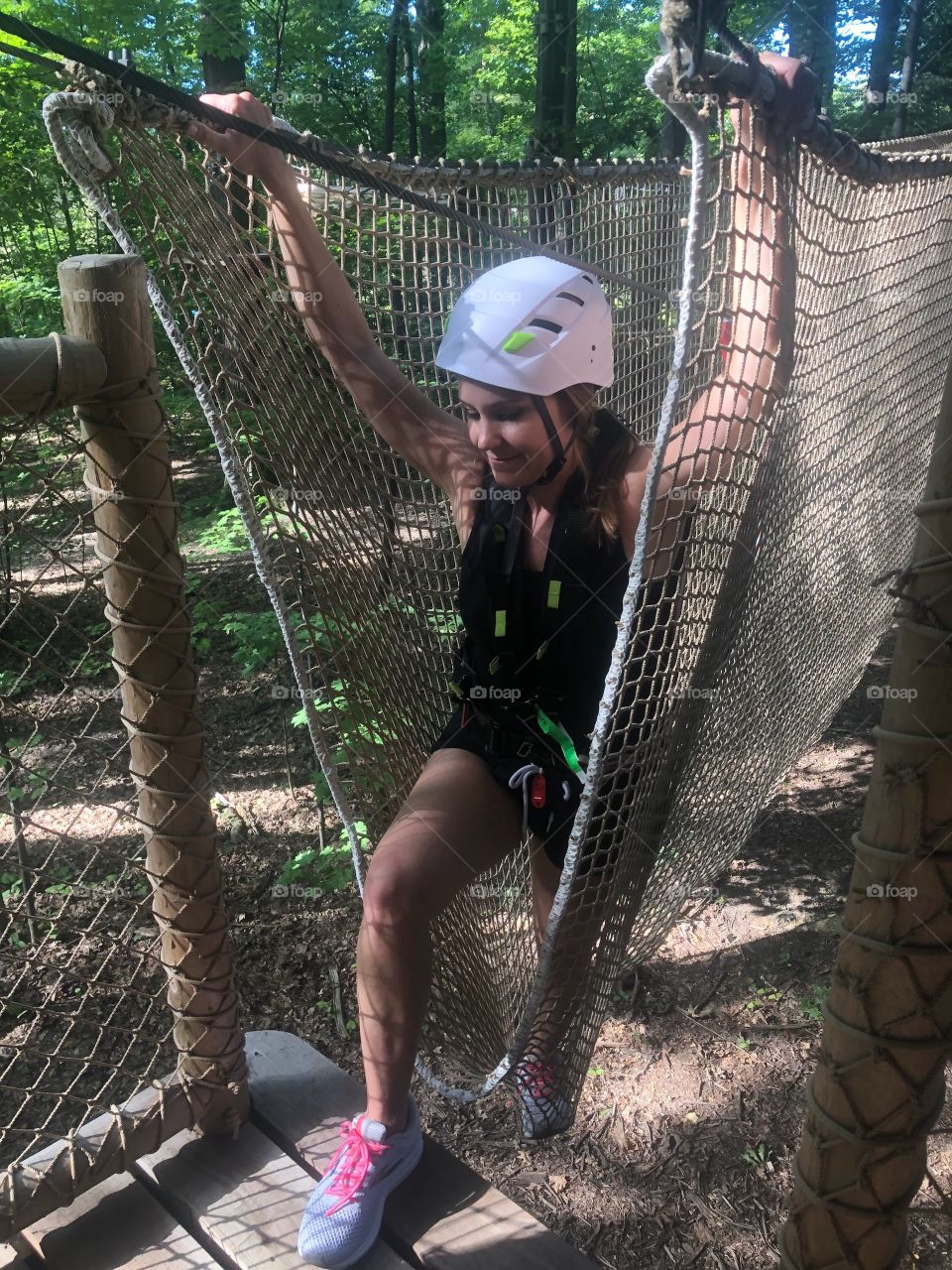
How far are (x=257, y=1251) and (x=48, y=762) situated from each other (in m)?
2.32

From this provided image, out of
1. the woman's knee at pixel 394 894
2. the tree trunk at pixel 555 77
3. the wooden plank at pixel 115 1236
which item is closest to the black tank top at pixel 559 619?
the woman's knee at pixel 394 894

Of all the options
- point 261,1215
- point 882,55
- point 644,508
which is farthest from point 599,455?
A: point 882,55

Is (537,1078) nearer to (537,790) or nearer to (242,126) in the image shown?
(537,790)

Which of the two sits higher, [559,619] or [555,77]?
[555,77]

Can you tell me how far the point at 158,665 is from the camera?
1188 mm

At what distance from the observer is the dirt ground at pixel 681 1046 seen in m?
1.72

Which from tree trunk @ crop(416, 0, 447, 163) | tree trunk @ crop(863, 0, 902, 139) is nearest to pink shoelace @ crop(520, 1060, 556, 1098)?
tree trunk @ crop(416, 0, 447, 163)

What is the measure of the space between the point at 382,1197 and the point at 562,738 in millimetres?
650

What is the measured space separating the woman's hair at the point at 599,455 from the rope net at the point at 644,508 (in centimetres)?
16

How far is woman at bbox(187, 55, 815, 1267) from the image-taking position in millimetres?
1182

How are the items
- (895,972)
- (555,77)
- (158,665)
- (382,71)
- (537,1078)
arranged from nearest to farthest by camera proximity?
(895,972), (158,665), (537,1078), (555,77), (382,71)

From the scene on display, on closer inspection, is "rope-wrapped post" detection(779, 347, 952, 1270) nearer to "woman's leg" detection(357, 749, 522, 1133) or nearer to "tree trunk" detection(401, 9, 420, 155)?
"woman's leg" detection(357, 749, 522, 1133)

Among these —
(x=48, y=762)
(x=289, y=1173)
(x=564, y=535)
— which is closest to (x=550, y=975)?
(x=289, y=1173)

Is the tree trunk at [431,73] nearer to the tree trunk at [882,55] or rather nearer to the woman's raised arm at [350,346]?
the tree trunk at [882,55]
